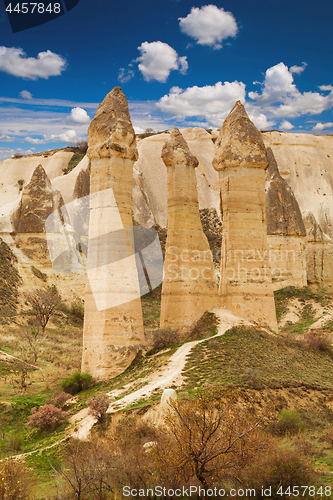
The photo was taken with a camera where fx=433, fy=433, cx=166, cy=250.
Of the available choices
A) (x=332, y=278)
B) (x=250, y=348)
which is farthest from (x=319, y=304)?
(x=250, y=348)

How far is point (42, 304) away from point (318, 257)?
983 inches

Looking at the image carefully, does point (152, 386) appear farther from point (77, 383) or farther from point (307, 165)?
point (307, 165)

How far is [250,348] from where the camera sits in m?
14.7

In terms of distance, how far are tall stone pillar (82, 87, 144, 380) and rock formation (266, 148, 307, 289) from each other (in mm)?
21586

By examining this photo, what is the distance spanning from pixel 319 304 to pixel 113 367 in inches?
783

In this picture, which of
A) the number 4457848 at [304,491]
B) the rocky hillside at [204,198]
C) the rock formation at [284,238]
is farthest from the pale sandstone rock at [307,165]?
the number 4457848 at [304,491]

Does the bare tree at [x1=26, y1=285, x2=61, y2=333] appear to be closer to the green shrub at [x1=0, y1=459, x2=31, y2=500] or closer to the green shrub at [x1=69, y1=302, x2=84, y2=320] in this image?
the green shrub at [x1=69, y1=302, x2=84, y2=320]

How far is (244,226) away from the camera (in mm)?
17984

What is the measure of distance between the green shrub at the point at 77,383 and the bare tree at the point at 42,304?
40.5 ft

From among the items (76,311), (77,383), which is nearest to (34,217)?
(76,311)

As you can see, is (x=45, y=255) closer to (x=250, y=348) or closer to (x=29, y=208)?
(x=29, y=208)

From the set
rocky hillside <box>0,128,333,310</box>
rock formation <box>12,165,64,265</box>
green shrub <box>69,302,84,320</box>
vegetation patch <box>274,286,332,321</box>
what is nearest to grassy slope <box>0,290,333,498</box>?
green shrub <box>69,302,84,320</box>

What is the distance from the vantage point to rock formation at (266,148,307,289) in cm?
3588

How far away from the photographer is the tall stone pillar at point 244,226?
1762 centimetres
